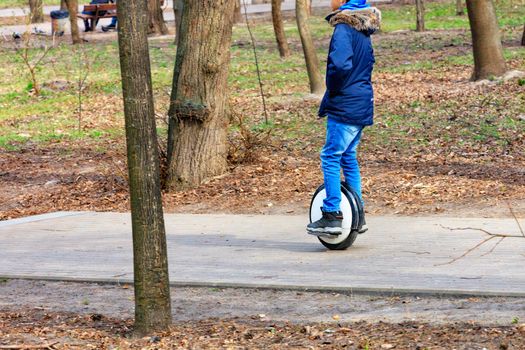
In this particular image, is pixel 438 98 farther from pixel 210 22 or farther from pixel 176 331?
pixel 176 331

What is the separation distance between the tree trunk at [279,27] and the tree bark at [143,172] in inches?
603

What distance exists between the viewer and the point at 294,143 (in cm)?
1334

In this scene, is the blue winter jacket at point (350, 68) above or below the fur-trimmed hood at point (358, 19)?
below

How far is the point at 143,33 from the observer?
18.5 ft

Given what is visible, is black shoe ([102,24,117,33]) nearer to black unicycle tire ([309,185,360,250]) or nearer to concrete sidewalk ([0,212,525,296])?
concrete sidewalk ([0,212,525,296])

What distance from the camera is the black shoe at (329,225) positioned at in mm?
7449

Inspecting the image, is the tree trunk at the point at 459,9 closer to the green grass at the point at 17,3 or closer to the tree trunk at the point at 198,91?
the tree trunk at the point at 198,91

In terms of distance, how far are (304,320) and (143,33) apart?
1918 mm

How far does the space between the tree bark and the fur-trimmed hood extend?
2023 mm

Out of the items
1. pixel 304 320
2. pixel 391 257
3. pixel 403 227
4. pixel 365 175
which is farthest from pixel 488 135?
pixel 304 320

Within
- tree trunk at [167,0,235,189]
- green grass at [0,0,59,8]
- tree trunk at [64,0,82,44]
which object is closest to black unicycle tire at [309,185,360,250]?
tree trunk at [167,0,235,189]

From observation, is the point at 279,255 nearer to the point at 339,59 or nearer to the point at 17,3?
the point at 339,59

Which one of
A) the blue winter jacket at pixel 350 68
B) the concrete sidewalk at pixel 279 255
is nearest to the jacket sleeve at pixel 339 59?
the blue winter jacket at pixel 350 68

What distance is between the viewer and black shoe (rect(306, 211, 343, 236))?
745 cm
